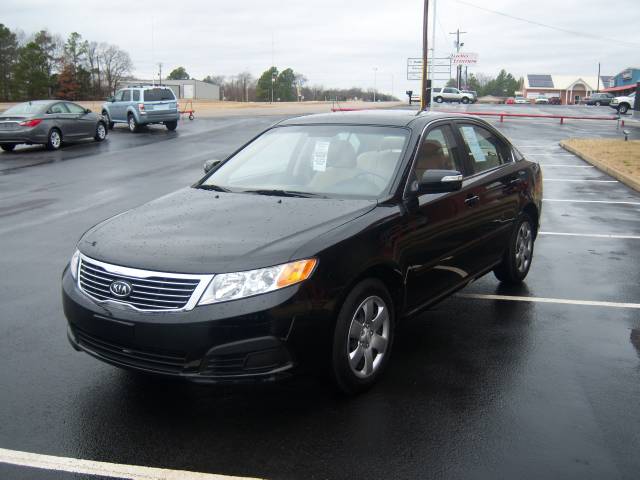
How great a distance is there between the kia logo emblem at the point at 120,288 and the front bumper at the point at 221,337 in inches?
2.4

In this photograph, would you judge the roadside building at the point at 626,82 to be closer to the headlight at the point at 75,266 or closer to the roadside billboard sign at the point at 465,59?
the roadside billboard sign at the point at 465,59

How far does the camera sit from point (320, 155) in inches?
196

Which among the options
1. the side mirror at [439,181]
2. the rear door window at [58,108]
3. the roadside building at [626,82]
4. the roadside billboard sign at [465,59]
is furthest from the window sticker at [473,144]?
the roadside building at [626,82]

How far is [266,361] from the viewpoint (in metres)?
3.46

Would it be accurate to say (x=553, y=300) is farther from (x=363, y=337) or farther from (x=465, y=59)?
(x=465, y=59)

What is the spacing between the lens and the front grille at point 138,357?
3.47 metres

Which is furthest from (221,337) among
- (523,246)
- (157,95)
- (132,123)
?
(157,95)

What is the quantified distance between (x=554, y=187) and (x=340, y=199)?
1068cm

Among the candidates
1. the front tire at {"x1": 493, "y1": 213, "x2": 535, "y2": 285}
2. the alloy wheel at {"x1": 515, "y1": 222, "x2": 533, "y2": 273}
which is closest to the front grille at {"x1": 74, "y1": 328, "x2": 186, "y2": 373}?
the front tire at {"x1": 493, "y1": 213, "x2": 535, "y2": 285}

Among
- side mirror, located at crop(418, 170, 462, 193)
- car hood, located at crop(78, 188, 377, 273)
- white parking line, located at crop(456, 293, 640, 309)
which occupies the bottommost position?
white parking line, located at crop(456, 293, 640, 309)

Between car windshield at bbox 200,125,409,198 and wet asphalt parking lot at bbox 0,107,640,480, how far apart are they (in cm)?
129

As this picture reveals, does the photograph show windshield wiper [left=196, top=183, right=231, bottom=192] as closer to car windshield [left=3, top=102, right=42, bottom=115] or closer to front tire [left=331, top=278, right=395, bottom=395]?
front tire [left=331, top=278, right=395, bottom=395]

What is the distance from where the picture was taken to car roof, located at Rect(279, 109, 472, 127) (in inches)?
201

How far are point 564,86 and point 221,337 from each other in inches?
5680
